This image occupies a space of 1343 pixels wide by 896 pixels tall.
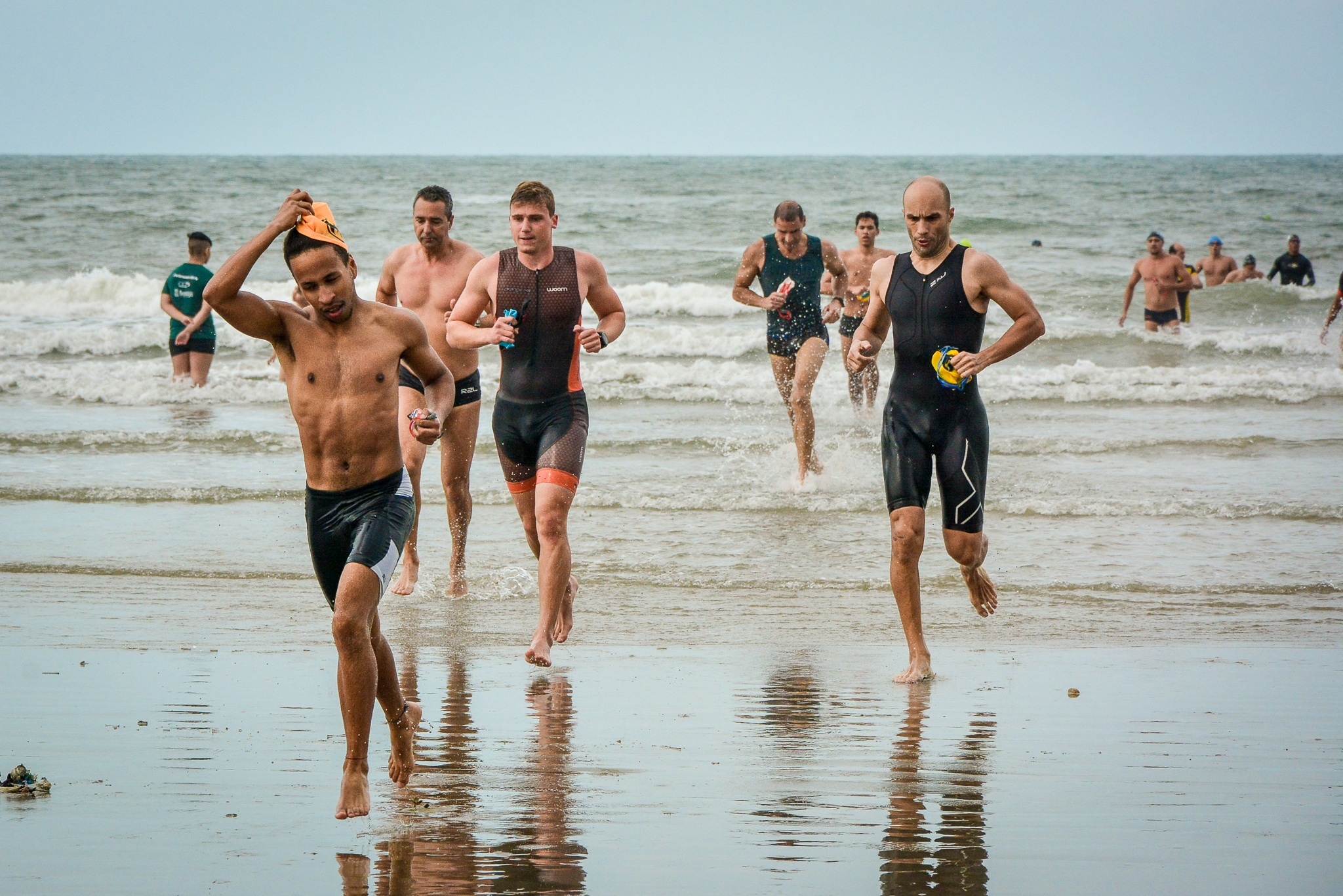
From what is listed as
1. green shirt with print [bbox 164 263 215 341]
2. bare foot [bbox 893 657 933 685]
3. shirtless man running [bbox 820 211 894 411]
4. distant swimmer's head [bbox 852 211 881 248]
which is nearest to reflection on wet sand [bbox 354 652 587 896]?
bare foot [bbox 893 657 933 685]

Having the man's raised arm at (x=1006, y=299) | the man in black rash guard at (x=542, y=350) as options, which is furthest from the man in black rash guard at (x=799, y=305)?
the man's raised arm at (x=1006, y=299)

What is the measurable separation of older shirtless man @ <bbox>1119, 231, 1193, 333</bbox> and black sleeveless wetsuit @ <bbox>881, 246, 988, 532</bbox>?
14.7 meters

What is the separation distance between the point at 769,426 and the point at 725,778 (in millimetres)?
9715

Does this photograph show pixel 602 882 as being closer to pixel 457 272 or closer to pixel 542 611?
pixel 542 611

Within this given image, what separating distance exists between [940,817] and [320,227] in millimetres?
2715

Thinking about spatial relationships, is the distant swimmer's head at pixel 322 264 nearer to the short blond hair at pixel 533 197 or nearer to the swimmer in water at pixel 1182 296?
the short blond hair at pixel 533 197

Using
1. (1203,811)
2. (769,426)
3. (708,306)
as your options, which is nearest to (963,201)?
(708,306)

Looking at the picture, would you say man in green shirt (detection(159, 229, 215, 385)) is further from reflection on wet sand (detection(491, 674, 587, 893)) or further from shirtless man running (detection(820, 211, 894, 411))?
reflection on wet sand (detection(491, 674, 587, 893))

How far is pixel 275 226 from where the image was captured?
3.76 meters

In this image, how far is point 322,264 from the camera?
396cm

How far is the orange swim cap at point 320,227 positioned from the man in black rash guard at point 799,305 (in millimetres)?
6516

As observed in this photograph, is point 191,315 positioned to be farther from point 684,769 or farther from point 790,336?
point 684,769

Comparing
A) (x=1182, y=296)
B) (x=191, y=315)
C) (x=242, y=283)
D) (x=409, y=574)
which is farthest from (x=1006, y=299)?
(x=1182, y=296)

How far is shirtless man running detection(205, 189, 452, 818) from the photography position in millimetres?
3947
